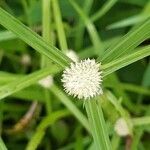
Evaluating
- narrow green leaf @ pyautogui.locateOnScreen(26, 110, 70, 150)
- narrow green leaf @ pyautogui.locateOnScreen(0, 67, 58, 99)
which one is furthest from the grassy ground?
narrow green leaf @ pyautogui.locateOnScreen(0, 67, 58, 99)

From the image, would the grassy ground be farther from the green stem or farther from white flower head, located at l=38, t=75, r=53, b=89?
the green stem

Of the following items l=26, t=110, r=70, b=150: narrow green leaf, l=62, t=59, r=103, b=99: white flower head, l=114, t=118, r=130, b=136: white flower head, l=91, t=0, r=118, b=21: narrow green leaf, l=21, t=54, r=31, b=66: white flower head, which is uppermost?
l=21, t=54, r=31, b=66: white flower head

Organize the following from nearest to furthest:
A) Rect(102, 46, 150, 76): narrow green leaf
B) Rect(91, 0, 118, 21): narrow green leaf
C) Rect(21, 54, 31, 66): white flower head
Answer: Rect(102, 46, 150, 76): narrow green leaf < Rect(91, 0, 118, 21): narrow green leaf < Rect(21, 54, 31, 66): white flower head

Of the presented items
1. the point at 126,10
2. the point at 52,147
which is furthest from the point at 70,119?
the point at 126,10

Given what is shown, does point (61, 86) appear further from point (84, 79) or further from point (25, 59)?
point (84, 79)

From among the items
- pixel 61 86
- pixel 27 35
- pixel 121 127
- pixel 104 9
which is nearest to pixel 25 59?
pixel 61 86

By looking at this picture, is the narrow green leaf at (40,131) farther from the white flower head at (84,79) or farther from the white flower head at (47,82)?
the white flower head at (84,79)

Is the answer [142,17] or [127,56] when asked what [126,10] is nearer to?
[142,17]
